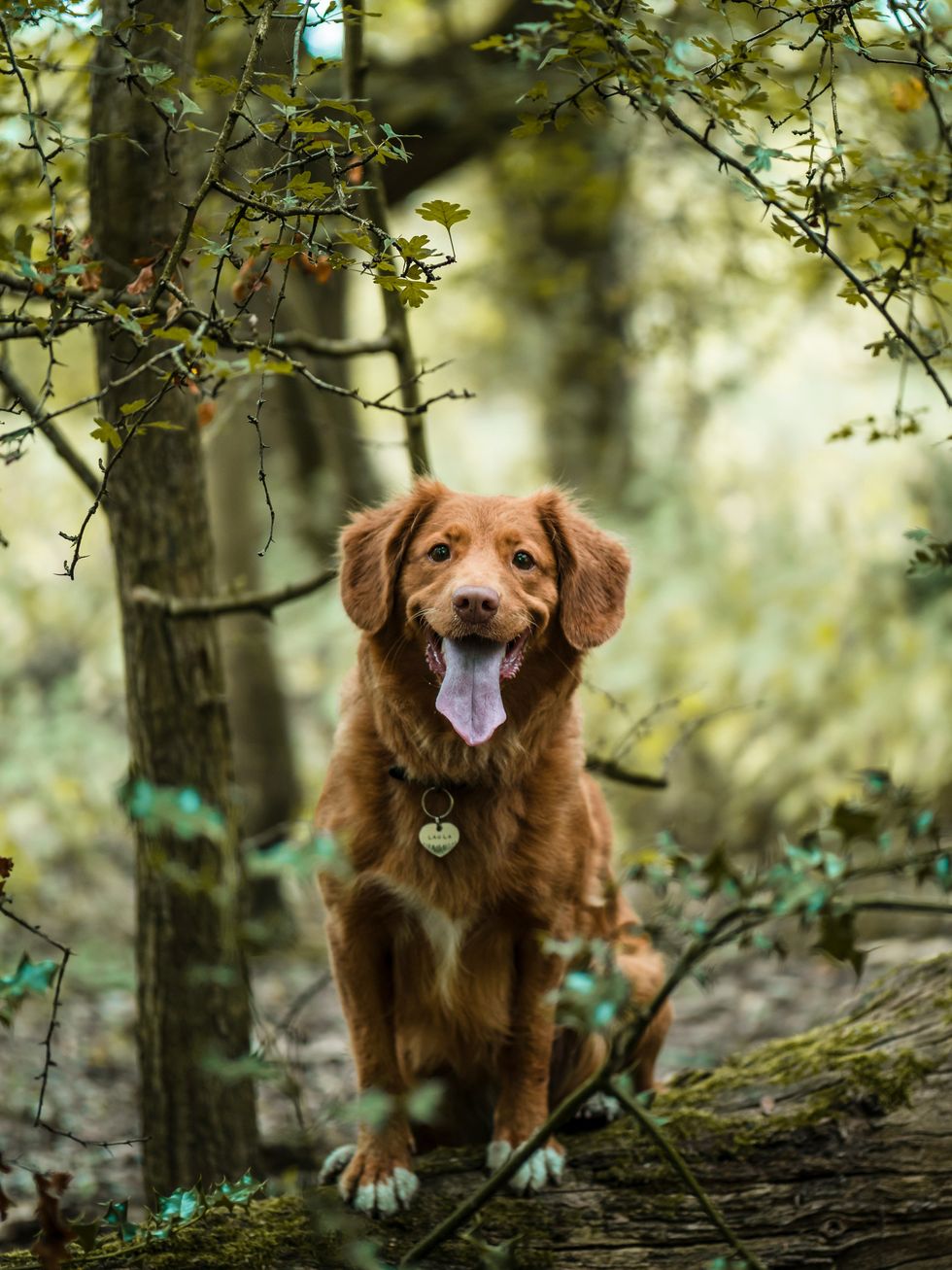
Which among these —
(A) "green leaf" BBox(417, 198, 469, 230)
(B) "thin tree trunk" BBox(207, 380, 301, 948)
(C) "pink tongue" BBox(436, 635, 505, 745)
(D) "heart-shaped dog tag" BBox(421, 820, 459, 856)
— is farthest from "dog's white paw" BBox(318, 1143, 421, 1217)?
(B) "thin tree trunk" BBox(207, 380, 301, 948)

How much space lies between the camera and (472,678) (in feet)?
10.5

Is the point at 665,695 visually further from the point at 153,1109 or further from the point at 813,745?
the point at 153,1109

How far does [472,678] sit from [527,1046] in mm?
1081

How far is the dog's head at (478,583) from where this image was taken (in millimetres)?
3191

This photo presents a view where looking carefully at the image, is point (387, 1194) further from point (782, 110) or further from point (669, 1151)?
point (782, 110)

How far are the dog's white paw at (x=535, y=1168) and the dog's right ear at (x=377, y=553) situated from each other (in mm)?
1484

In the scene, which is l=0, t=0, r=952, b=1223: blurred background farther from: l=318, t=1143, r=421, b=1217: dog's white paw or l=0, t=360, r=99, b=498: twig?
l=0, t=360, r=99, b=498: twig

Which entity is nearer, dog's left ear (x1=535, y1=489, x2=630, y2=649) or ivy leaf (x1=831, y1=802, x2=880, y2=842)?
ivy leaf (x1=831, y1=802, x2=880, y2=842)

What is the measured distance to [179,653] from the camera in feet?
11.9

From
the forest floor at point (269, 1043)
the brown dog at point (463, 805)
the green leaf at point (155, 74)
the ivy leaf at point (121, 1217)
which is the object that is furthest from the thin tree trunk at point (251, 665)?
the green leaf at point (155, 74)

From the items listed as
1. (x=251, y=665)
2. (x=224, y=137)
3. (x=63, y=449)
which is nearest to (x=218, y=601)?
(x=63, y=449)

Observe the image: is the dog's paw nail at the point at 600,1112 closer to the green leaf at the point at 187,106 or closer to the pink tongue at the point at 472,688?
the pink tongue at the point at 472,688

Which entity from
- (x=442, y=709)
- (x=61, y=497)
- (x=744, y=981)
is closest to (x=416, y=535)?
(x=442, y=709)

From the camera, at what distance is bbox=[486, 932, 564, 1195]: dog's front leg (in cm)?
331
